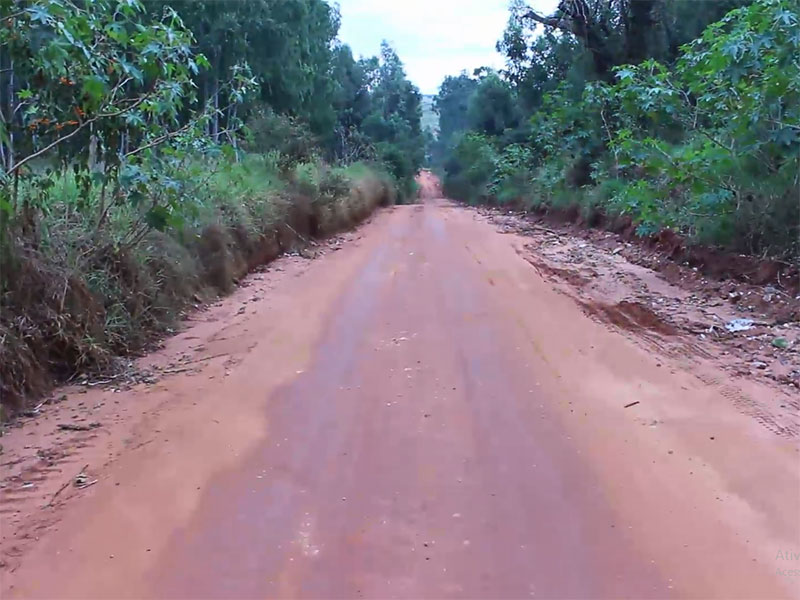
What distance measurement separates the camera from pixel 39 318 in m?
5.76

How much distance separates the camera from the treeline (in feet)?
27.1

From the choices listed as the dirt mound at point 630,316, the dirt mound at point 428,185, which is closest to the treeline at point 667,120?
the dirt mound at point 630,316

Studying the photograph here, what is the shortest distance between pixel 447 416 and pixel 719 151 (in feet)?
19.9

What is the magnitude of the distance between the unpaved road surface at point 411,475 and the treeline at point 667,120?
3.17m

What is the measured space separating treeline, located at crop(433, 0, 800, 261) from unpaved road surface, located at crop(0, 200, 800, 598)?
3170mm

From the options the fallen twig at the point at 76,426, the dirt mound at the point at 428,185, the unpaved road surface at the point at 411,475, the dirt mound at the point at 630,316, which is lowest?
the dirt mound at the point at 428,185

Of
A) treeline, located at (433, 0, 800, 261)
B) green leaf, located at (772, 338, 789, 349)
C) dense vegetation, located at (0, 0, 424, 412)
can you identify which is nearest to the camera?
dense vegetation, located at (0, 0, 424, 412)

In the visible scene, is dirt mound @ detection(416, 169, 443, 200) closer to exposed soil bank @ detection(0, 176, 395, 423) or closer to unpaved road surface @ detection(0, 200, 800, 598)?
exposed soil bank @ detection(0, 176, 395, 423)

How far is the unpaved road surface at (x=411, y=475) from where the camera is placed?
327 cm

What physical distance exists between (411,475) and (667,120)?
10136 millimetres

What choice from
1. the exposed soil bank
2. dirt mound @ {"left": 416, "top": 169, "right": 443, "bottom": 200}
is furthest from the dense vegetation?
dirt mound @ {"left": 416, "top": 169, "right": 443, "bottom": 200}

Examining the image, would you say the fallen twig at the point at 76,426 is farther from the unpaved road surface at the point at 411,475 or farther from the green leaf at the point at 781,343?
the green leaf at the point at 781,343

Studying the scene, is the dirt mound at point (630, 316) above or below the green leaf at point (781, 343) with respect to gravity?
below

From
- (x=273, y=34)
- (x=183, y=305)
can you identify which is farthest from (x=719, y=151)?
(x=273, y=34)
